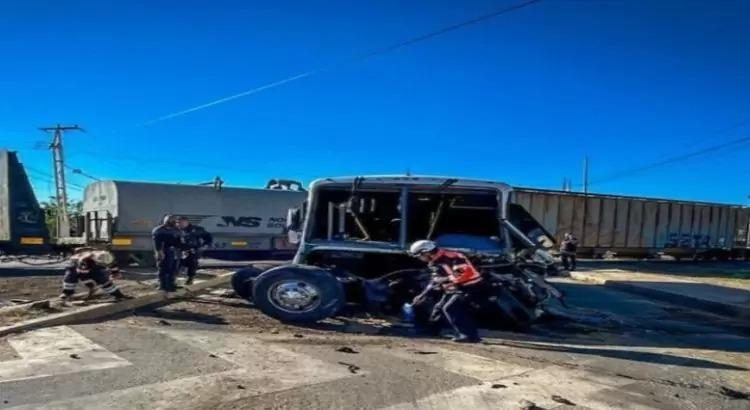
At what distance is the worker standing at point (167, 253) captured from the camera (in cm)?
977

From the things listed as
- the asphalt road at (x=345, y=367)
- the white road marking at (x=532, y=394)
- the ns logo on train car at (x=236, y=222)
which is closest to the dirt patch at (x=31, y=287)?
the asphalt road at (x=345, y=367)

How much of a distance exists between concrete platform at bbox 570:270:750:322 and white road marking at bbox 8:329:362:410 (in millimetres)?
9083

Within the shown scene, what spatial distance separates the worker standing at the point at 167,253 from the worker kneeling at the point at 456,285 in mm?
4381

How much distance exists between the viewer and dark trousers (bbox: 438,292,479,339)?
23.5ft

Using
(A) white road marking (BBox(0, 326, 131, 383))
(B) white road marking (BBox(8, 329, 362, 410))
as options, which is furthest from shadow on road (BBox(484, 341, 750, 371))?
(A) white road marking (BBox(0, 326, 131, 383))

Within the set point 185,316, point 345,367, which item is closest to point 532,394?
point 345,367

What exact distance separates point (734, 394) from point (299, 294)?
4.76 meters

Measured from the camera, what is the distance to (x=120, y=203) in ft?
59.6

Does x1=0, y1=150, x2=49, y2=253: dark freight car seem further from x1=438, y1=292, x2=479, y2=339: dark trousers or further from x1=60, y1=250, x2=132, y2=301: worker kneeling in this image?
x1=438, y1=292, x2=479, y2=339: dark trousers

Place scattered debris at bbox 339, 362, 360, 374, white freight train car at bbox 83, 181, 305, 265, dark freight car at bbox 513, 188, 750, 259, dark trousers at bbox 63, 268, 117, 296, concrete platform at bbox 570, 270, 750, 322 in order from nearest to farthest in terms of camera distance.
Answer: scattered debris at bbox 339, 362, 360, 374
dark trousers at bbox 63, 268, 117, 296
concrete platform at bbox 570, 270, 750, 322
white freight train car at bbox 83, 181, 305, 265
dark freight car at bbox 513, 188, 750, 259

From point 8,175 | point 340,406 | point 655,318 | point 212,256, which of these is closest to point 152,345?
point 340,406

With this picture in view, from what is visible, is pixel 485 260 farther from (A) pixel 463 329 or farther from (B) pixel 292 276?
(B) pixel 292 276

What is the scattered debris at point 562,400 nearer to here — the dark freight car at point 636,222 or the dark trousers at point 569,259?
the dark trousers at point 569,259

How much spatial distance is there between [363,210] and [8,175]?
1142cm
